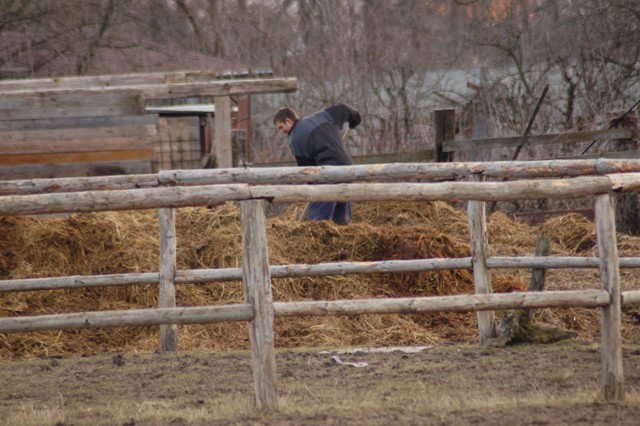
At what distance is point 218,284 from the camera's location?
881 cm

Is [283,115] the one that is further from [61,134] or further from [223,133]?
[61,134]

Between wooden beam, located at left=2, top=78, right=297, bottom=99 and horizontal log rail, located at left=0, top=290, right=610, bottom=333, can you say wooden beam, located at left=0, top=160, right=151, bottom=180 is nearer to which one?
wooden beam, located at left=2, top=78, right=297, bottom=99

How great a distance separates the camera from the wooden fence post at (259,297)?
4.55m

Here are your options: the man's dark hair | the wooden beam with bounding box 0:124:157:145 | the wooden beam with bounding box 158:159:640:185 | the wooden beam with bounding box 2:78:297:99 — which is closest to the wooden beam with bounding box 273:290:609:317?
the wooden beam with bounding box 158:159:640:185

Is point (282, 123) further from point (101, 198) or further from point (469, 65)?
point (469, 65)

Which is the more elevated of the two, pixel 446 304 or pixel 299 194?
pixel 299 194

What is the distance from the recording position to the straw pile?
26.0 ft

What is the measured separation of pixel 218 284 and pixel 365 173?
315 cm

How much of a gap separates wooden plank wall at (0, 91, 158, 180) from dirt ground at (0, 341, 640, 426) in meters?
5.46

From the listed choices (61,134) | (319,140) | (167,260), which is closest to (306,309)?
(167,260)

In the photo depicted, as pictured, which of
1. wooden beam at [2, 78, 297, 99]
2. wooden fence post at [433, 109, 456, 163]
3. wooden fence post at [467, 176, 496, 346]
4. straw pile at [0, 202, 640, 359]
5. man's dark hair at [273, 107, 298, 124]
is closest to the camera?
wooden fence post at [467, 176, 496, 346]

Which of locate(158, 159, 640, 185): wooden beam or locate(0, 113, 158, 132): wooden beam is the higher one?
locate(0, 113, 158, 132): wooden beam

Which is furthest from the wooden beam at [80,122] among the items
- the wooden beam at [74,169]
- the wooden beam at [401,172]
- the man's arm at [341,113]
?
the wooden beam at [401,172]

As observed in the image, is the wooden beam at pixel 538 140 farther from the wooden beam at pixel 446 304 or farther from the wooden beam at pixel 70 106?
the wooden beam at pixel 446 304
